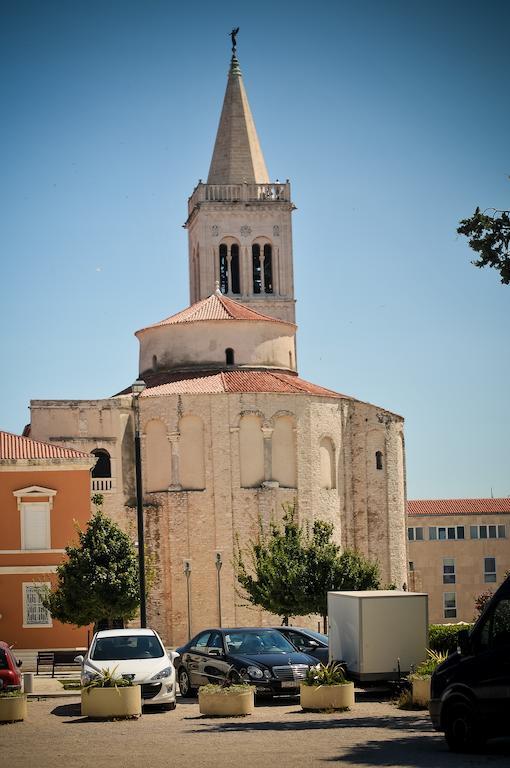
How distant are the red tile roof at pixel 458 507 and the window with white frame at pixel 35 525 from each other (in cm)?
5875

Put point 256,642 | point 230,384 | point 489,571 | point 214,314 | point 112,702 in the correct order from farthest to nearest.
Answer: point 489,571 → point 214,314 → point 230,384 → point 256,642 → point 112,702

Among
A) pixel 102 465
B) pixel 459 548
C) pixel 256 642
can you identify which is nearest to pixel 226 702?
pixel 256 642

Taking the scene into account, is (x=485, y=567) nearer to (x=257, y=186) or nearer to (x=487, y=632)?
(x=257, y=186)

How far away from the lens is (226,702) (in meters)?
22.5

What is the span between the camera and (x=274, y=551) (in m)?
48.6

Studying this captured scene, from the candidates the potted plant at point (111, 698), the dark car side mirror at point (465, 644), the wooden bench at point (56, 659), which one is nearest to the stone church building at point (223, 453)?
the wooden bench at point (56, 659)

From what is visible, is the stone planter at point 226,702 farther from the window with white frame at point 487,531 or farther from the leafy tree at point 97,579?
the window with white frame at point 487,531

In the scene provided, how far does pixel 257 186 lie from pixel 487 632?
72.3 metres

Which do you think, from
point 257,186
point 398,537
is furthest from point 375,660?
point 257,186

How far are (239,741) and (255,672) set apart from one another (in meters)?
6.11

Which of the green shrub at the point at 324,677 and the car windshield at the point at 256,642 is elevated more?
the car windshield at the point at 256,642

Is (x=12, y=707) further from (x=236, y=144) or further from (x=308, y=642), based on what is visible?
(x=236, y=144)

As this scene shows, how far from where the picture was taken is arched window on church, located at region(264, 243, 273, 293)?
88875 millimetres

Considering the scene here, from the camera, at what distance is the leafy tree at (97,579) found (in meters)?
41.4
